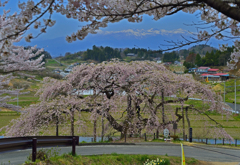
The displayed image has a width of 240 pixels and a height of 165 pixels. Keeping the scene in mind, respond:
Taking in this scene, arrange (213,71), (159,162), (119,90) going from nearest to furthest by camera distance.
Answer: (159,162) < (119,90) < (213,71)

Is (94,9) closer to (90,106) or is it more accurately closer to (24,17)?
(24,17)

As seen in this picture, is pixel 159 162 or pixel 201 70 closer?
pixel 159 162

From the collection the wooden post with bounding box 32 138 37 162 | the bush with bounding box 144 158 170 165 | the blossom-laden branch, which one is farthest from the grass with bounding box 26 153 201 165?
the blossom-laden branch

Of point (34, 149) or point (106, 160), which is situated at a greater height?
point (34, 149)

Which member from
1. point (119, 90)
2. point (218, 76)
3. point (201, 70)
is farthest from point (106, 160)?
point (201, 70)

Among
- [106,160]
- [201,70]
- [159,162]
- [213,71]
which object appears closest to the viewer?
[106,160]

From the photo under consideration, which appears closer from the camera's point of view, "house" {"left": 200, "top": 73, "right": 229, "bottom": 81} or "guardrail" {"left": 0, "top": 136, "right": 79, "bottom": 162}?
"guardrail" {"left": 0, "top": 136, "right": 79, "bottom": 162}

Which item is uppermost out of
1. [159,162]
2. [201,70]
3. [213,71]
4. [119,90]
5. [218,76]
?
[201,70]

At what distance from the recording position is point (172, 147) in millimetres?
13914

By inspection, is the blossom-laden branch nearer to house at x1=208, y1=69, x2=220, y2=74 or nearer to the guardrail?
the guardrail

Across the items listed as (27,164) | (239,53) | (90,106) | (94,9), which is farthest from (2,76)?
(239,53)

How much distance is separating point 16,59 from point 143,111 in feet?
37.0

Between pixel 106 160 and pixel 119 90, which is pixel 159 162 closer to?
pixel 106 160

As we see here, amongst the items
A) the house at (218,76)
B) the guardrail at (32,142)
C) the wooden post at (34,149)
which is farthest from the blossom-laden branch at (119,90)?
the house at (218,76)
